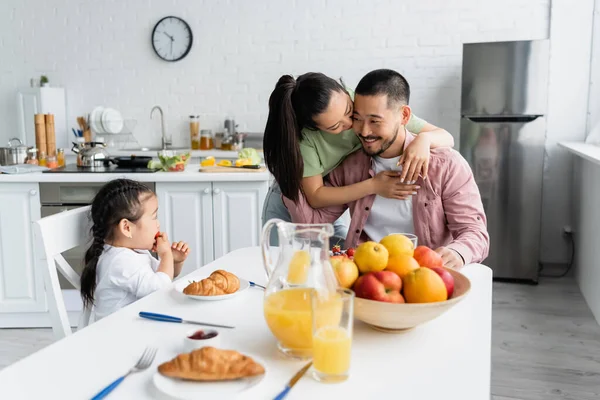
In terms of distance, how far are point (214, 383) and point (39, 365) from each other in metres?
0.34

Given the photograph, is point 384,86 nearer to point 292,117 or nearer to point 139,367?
point 292,117

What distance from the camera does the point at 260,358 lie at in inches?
42.6

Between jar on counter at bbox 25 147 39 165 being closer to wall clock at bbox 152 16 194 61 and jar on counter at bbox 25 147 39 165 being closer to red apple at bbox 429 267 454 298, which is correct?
wall clock at bbox 152 16 194 61

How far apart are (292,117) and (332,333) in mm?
1094

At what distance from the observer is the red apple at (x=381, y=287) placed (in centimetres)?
112

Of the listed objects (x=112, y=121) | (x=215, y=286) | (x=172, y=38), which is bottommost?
(x=215, y=286)

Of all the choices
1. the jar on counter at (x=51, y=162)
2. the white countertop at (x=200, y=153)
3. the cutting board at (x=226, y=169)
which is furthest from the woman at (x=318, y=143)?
the white countertop at (x=200, y=153)

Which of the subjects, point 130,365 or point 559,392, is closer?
point 130,365

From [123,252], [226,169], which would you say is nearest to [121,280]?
[123,252]

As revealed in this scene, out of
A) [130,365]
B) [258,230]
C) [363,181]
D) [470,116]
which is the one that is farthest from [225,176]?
[130,365]

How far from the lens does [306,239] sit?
1049 millimetres

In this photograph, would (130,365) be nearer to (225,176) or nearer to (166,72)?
(225,176)

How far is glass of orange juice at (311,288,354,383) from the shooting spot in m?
0.98

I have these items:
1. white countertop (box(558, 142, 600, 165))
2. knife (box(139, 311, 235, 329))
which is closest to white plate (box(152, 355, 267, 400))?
knife (box(139, 311, 235, 329))
